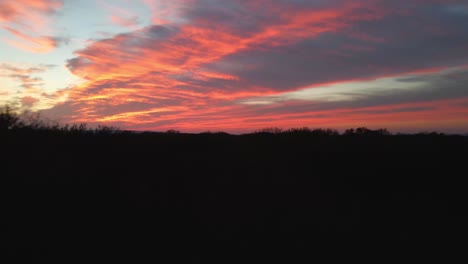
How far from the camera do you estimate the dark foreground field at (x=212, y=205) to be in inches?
219

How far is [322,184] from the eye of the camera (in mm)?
10227

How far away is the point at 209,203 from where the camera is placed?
7.84 m

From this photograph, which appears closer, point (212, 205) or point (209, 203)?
point (212, 205)

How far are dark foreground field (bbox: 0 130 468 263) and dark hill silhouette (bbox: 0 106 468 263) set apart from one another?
32mm

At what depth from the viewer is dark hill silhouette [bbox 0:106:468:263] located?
558cm

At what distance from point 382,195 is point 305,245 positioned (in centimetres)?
465

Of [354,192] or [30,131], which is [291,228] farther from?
[30,131]

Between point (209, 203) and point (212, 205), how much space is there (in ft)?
0.50

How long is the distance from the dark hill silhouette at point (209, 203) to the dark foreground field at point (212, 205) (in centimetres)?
3

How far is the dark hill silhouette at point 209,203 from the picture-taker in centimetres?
558

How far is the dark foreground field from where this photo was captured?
555 centimetres

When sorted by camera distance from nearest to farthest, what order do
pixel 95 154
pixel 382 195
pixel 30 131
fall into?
pixel 382 195, pixel 95 154, pixel 30 131

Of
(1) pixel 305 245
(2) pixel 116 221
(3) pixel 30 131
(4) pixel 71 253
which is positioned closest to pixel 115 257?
(4) pixel 71 253

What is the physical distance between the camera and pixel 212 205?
7.71 metres
